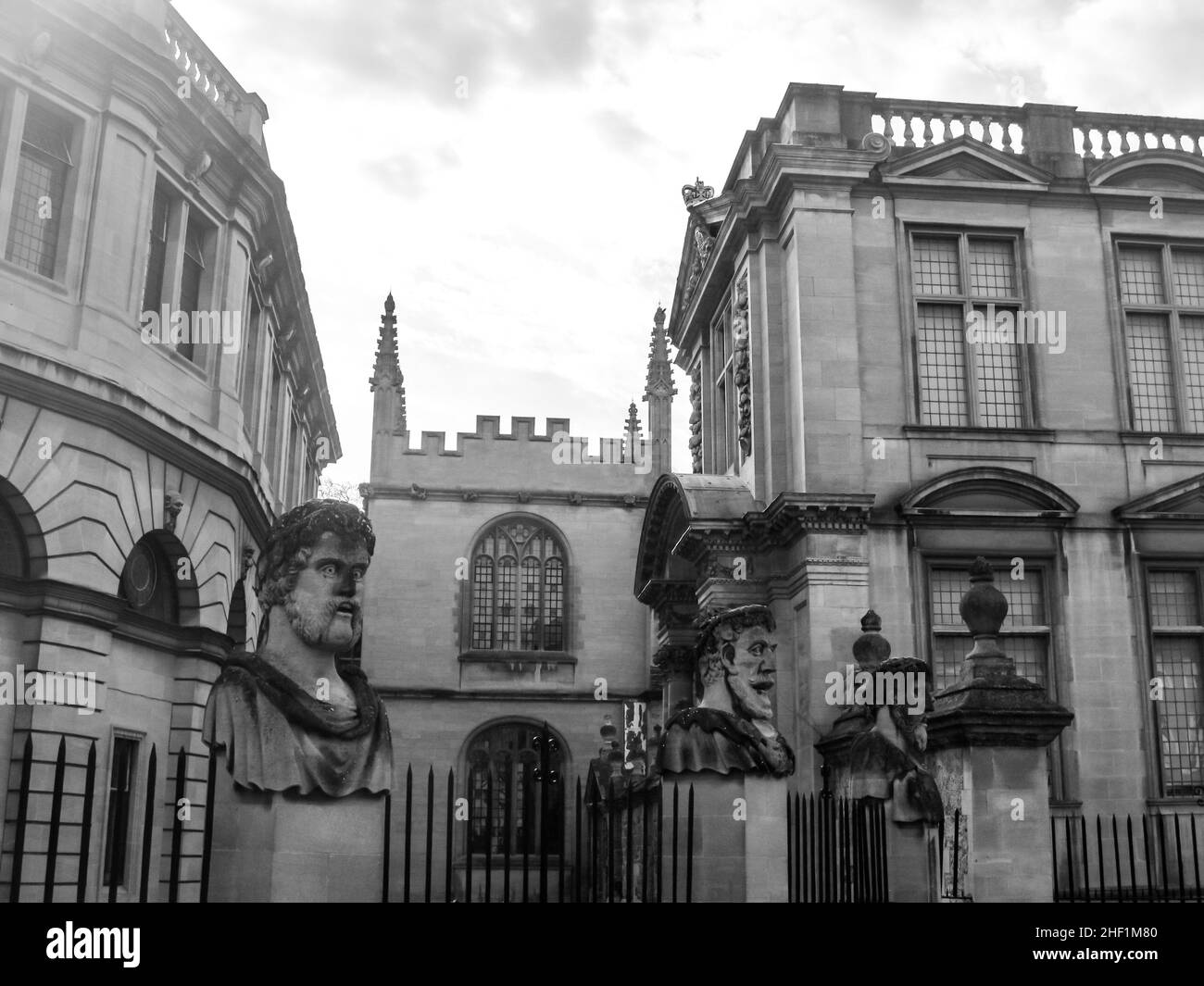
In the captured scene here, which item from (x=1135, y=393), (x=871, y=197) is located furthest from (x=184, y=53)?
(x=1135, y=393)

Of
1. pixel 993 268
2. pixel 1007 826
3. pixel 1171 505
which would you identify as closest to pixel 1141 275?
pixel 993 268

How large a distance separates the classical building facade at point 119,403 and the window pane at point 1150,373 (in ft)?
47.1

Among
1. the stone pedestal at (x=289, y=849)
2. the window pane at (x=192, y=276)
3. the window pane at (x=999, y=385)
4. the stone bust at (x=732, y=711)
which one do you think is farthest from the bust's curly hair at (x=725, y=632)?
the window pane at (x=192, y=276)

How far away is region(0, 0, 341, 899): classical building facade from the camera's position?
15.9 metres

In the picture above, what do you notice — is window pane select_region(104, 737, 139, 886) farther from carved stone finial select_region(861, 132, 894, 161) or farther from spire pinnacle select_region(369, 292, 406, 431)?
spire pinnacle select_region(369, 292, 406, 431)

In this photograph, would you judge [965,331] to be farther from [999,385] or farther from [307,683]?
[307,683]

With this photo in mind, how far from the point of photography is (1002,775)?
36.4 feet

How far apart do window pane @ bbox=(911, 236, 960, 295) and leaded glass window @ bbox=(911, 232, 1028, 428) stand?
1 cm

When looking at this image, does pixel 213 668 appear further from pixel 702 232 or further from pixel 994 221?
pixel 994 221

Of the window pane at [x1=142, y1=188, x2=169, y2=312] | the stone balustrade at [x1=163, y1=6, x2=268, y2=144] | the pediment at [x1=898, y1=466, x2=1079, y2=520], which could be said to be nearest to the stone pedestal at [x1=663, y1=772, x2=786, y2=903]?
Result: the pediment at [x1=898, y1=466, x2=1079, y2=520]

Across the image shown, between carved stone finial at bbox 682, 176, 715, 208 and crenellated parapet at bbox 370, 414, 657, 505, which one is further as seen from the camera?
crenellated parapet at bbox 370, 414, 657, 505

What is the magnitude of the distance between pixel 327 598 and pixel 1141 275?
1813 centimetres

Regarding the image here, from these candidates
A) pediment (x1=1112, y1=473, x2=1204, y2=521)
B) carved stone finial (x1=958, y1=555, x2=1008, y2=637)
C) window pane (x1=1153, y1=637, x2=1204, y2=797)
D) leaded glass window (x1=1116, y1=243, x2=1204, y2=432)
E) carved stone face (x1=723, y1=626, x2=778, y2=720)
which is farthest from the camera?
leaded glass window (x1=1116, y1=243, x2=1204, y2=432)

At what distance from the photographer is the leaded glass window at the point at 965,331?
20.6 metres
